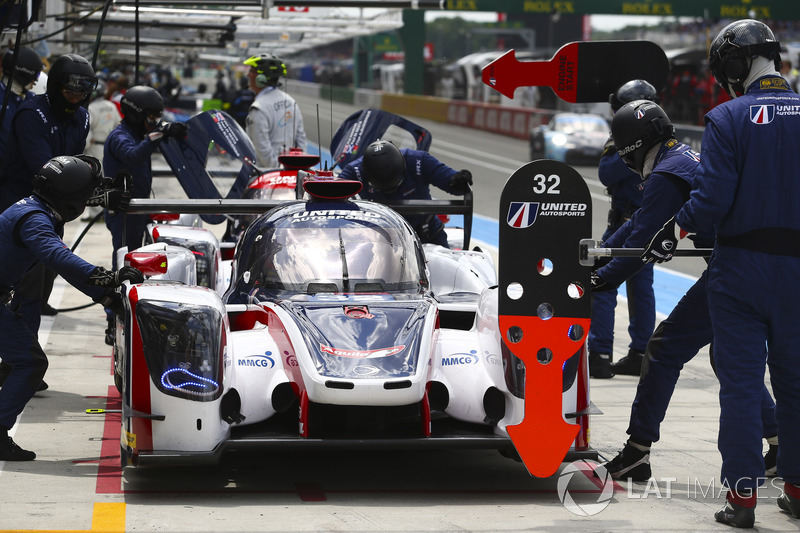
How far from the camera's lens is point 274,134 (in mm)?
12617

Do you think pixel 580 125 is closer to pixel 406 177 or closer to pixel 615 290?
pixel 406 177

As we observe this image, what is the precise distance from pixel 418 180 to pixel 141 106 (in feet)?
7.28

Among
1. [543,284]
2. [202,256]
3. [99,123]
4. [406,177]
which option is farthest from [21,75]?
[99,123]

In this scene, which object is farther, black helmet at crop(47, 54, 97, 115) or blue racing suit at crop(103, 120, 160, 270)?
blue racing suit at crop(103, 120, 160, 270)

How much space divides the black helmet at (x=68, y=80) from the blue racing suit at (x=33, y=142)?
0.24 ft

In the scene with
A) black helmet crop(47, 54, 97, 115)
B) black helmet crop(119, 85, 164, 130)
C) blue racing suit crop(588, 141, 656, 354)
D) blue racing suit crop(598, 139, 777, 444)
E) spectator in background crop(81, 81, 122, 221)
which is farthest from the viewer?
spectator in background crop(81, 81, 122, 221)

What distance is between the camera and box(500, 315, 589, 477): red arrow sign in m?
5.80

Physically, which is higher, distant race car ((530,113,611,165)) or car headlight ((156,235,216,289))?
car headlight ((156,235,216,289))

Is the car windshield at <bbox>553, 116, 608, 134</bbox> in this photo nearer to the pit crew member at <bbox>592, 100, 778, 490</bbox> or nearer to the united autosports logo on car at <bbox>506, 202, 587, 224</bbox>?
the pit crew member at <bbox>592, 100, 778, 490</bbox>

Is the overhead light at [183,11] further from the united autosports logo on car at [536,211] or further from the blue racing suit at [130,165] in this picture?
the united autosports logo on car at [536,211]

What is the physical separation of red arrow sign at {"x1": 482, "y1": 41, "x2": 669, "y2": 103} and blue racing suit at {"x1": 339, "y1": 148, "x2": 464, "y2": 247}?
4.72 ft

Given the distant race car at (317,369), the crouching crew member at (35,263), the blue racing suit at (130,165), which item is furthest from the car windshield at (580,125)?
the crouching crew member at (35,263)
